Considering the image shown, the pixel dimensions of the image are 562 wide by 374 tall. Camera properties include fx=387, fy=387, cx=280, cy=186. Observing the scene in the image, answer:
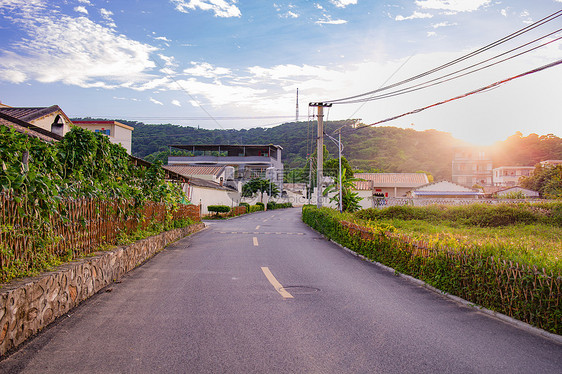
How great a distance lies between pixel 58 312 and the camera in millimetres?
5852

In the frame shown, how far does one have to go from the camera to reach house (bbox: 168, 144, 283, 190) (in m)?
75.2

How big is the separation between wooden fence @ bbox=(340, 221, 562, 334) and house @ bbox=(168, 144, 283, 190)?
64.0m

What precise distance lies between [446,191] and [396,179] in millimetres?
9997

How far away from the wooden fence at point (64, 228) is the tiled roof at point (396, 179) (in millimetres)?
43539

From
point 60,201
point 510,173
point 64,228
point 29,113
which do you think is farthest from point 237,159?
point 60,201

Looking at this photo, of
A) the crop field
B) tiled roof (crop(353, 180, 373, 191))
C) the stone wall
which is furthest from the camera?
tiled roof (crop(353, 180, 373, 191))

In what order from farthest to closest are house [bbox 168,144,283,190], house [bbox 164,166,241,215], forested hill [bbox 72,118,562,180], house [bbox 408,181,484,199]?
house [bbox 168,144,283,190], forested hill [bbox 72,118,562,180], house [bbox 408,181,484,199], house [bbox 164,166,241,215]

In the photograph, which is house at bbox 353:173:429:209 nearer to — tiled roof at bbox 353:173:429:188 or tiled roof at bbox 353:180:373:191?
tiled roof at bbox 353:173:429:188

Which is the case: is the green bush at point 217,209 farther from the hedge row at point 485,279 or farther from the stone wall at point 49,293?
the stone wall at point 49,293

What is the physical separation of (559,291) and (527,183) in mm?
59219

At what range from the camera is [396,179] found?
5434 cm

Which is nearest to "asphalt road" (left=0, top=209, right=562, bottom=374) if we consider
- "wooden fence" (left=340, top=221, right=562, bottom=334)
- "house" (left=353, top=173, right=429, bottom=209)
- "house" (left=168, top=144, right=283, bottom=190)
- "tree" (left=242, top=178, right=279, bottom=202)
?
"wooden fence" (left=340, top=221, right=562, bottom=334)

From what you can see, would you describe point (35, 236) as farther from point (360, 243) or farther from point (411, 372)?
point (360, 243)

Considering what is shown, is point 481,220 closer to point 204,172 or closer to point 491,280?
point 491,280
